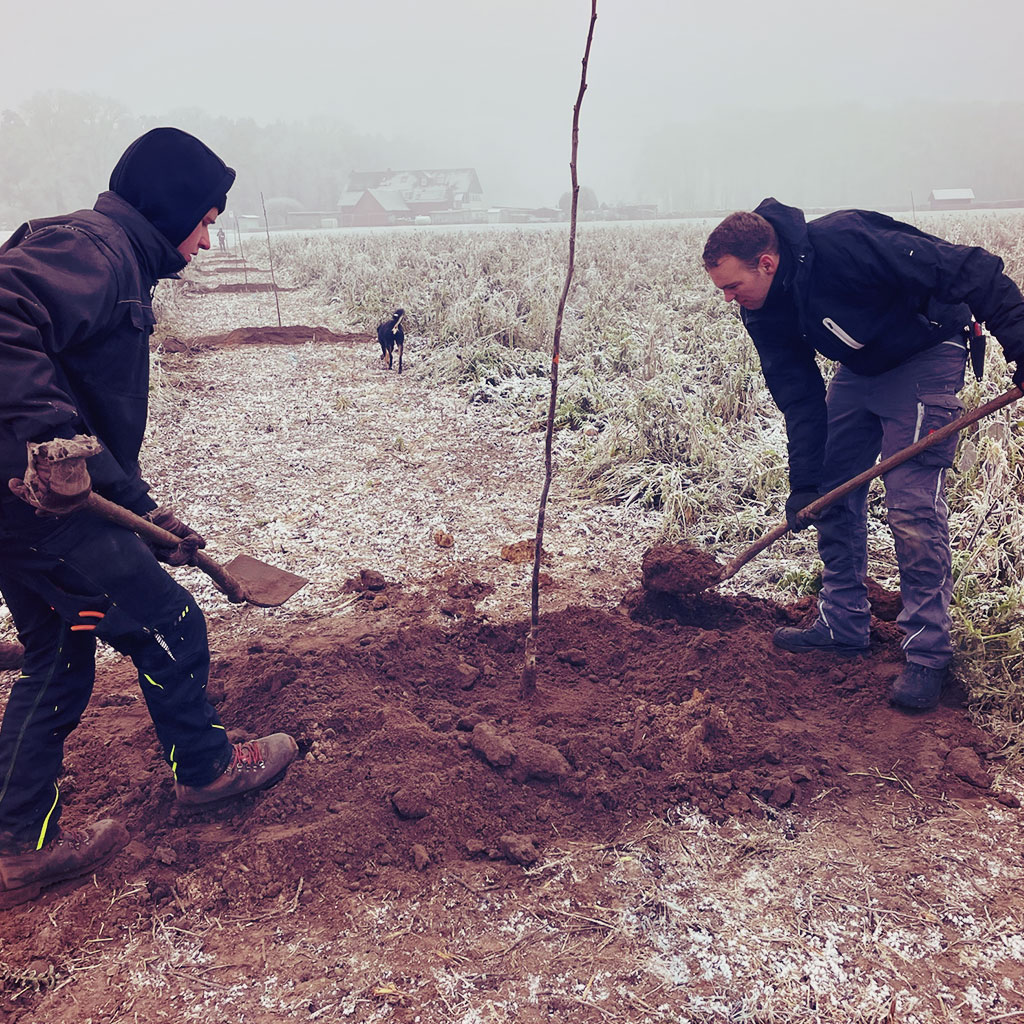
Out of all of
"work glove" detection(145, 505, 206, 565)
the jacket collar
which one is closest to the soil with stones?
"work glove" detection(145, 505, 206, 565)

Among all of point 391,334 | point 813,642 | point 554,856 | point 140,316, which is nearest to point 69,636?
point 140,316

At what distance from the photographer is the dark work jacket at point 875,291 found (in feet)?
8.17

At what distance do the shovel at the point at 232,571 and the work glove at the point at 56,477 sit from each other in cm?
11

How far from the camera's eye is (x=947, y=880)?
2.11m

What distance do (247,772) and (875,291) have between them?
2725mm

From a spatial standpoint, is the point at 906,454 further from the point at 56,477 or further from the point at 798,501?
the point at 56,477

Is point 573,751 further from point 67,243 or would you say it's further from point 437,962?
point 67,243

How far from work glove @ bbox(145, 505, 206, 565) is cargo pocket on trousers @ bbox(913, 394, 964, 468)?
8.31ft

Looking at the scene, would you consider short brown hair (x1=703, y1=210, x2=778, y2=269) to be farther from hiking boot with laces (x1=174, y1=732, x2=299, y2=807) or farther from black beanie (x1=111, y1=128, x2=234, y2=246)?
hiking boot with laces (x1=174, y1=732, x2=299, y2=807)

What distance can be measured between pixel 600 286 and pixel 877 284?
27.6ft

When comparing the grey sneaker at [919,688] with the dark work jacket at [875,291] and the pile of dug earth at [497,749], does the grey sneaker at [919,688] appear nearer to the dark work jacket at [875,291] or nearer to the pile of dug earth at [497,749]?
the pile of dug earth at [497,749]

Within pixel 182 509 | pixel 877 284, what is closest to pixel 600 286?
Answer: pixel 182 509

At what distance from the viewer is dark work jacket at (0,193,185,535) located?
1.74m

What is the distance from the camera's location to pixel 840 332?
275cm
